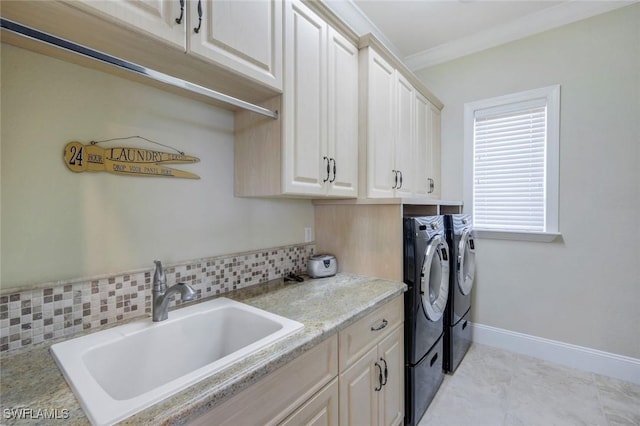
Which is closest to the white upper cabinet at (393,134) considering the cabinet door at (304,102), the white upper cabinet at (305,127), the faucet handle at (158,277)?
the white upper cabinet at (305,127)

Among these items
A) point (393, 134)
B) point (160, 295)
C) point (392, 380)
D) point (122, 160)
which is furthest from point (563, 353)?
point (122, 160)

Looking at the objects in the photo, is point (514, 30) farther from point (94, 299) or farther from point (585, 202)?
point (94, 299)

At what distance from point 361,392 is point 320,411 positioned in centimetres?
31

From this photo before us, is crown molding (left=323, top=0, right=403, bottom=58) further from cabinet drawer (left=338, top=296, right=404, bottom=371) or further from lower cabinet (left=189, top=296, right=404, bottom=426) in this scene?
lower cabinet (left=189, top=296, right=404, bottom=426)

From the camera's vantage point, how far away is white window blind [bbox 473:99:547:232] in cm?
252

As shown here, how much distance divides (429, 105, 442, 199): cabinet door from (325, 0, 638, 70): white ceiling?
63cm

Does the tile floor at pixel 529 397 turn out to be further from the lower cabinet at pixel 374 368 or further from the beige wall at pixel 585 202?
the lower cabinet at pixel 374 368

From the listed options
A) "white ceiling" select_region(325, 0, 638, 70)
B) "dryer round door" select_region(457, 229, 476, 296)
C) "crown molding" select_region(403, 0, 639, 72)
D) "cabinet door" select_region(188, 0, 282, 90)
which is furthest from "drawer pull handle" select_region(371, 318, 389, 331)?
"crown molding" select_region(403, 0, 639, 72)

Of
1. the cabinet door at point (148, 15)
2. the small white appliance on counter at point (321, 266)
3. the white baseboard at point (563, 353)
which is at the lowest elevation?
the white baseboard at point (563, 353)

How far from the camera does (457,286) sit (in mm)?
2311

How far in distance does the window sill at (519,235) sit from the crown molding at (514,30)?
5.67 ft

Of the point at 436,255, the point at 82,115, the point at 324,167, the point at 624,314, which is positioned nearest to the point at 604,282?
the point at 624,314

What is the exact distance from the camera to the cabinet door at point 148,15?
2.70 ft

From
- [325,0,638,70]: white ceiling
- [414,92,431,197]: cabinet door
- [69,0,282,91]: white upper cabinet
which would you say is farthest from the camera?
[414,92,431,197]: cabinet door
